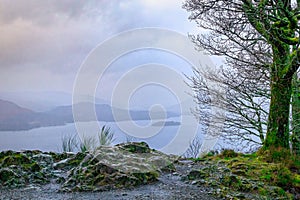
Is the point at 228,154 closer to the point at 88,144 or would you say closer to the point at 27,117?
the point at 88,144

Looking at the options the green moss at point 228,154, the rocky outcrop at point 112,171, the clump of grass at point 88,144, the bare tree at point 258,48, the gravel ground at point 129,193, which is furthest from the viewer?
the clump of grass at point 88,144

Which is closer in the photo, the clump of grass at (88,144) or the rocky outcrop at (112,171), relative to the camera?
the rocky outcrop at (112,171)

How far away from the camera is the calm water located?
4332 millimetres

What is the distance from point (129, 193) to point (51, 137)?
3176 mm

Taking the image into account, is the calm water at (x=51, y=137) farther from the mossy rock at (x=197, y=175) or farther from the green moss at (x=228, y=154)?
the green moss at (x=228, y=154)

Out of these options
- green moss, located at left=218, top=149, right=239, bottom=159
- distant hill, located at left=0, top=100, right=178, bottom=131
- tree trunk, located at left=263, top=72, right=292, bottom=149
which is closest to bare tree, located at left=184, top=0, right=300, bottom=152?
tree trunk, located at left=263, top=72, right=292, bottom=149

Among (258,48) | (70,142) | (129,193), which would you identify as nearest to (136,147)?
(129,193)

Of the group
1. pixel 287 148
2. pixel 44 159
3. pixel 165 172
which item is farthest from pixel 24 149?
pixel 287 148

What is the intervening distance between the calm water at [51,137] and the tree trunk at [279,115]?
1.46m

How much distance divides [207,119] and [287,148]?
160cm

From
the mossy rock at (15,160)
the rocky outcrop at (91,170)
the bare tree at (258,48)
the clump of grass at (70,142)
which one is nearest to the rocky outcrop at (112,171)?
the rocky outcrop at (91,170)

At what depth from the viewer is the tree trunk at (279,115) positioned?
4.72m

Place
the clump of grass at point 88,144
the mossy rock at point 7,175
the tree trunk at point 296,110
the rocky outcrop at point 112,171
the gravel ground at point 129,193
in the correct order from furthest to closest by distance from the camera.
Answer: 1. the clump of grass at point 88,144
2. the tree trunk at point 296,110
3. the mossy rock at point 7,175
4. the rocky outcrop at point 112,171
5. the gravel ground at point 129,193

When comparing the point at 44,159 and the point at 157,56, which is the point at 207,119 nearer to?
the point at 157,56
